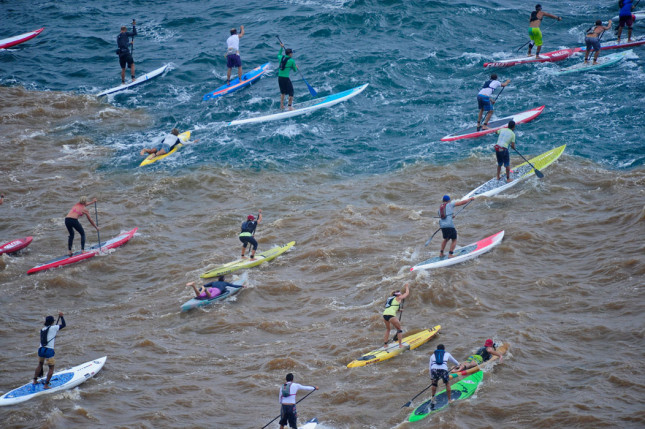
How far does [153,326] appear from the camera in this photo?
41.3 ft

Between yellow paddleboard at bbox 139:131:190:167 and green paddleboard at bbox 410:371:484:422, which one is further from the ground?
yellow paddleboard at bbox 139:131:190:167

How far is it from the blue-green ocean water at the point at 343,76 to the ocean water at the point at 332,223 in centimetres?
12

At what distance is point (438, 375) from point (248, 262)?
6.15 meters

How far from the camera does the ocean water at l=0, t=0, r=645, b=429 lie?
10227mm

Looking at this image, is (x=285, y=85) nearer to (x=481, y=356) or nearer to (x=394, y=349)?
(x=394, y=349)

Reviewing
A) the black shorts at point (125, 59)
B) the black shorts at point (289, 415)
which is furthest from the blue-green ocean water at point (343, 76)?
the black shorts at point (289, 415)

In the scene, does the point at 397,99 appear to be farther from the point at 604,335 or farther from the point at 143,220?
the point at 604,335

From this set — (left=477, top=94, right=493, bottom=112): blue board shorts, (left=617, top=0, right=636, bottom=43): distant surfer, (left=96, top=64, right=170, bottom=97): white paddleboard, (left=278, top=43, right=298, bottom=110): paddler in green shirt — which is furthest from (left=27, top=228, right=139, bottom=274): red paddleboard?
(left=617, top=0, right=636, bottom=43): distant surfer

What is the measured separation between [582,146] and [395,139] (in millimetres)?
5656

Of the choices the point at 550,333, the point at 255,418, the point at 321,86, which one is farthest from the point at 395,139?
the point at 255,418

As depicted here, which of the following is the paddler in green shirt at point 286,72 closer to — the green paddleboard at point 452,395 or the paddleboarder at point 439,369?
the paddleboarder at point 439,369

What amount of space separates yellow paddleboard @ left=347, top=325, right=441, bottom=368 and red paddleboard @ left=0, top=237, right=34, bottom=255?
30.3 ft

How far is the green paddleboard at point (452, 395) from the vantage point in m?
9.34

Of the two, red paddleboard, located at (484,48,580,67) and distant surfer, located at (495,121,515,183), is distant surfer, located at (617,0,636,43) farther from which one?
distant surfer, located at (495,121,515,183)
